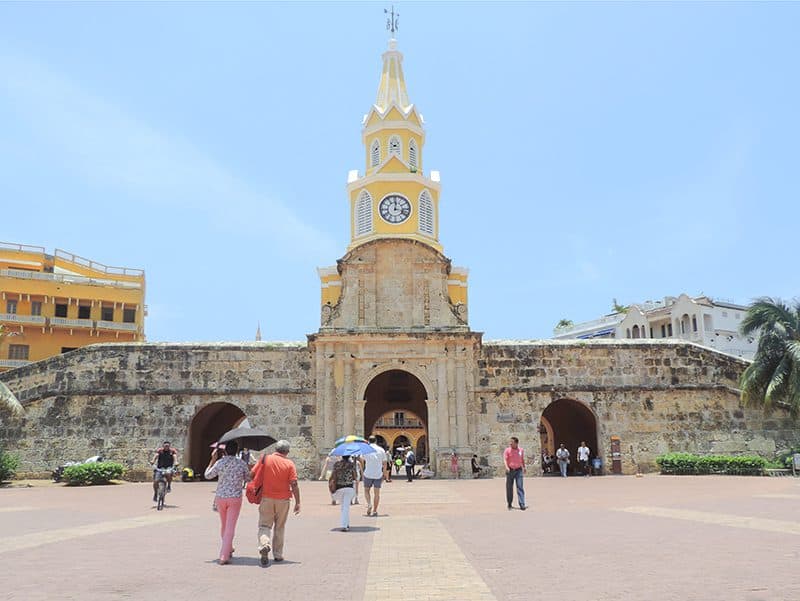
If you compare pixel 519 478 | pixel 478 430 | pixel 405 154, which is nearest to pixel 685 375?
pixel 478 430

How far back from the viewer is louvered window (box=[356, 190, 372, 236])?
4150 centimetres

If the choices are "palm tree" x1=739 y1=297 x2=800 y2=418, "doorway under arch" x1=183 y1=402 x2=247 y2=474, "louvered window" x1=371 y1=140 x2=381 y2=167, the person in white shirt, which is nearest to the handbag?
"doorway under arch" x1=183 y1=402 x2=247 y2=474

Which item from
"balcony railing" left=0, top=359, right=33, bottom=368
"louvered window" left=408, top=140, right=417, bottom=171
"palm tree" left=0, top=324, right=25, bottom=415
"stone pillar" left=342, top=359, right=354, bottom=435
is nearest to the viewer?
"palm tree" left=0, top=324, right=25, bottom=415

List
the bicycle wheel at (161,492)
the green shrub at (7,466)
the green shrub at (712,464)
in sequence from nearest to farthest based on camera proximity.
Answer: the bicycle wheel at (161,492) → the green shrub at (7,466) → the green shrub at (712,464)

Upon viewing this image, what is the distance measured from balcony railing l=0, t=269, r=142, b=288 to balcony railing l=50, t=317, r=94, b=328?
8.81 ft

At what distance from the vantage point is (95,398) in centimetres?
3000

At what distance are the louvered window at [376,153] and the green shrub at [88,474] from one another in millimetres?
23319

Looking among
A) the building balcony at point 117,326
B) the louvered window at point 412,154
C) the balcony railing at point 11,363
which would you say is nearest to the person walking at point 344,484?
the louvered window at point 412,154

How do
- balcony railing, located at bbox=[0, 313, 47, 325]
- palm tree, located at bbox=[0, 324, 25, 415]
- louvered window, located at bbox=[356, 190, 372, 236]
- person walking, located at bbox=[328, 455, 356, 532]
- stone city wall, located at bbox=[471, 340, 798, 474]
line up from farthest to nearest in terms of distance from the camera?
1. balcony railing, located at bbox=[0, 313, 47, 325]
2. louvered window, located at bbox=[356, 190, 372, 236]
3. stone city wall, located at bbox=[471, 340, 798, 474]
4. palm tree, located at bbox=[0, 324, 25, 415]
5. person walking, located at bbox=[328, 455, 356, 532]

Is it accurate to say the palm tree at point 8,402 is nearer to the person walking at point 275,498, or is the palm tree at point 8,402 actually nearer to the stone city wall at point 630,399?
the stone city wall at point 630,399

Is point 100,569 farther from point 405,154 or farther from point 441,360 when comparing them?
point 405,154

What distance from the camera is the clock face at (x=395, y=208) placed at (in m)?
41.0

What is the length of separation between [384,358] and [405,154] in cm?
1656

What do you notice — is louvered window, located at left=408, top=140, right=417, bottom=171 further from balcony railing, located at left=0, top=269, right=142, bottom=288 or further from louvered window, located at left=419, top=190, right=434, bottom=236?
balcony railing, located at left=0, top=269, right=142, bottom=288
